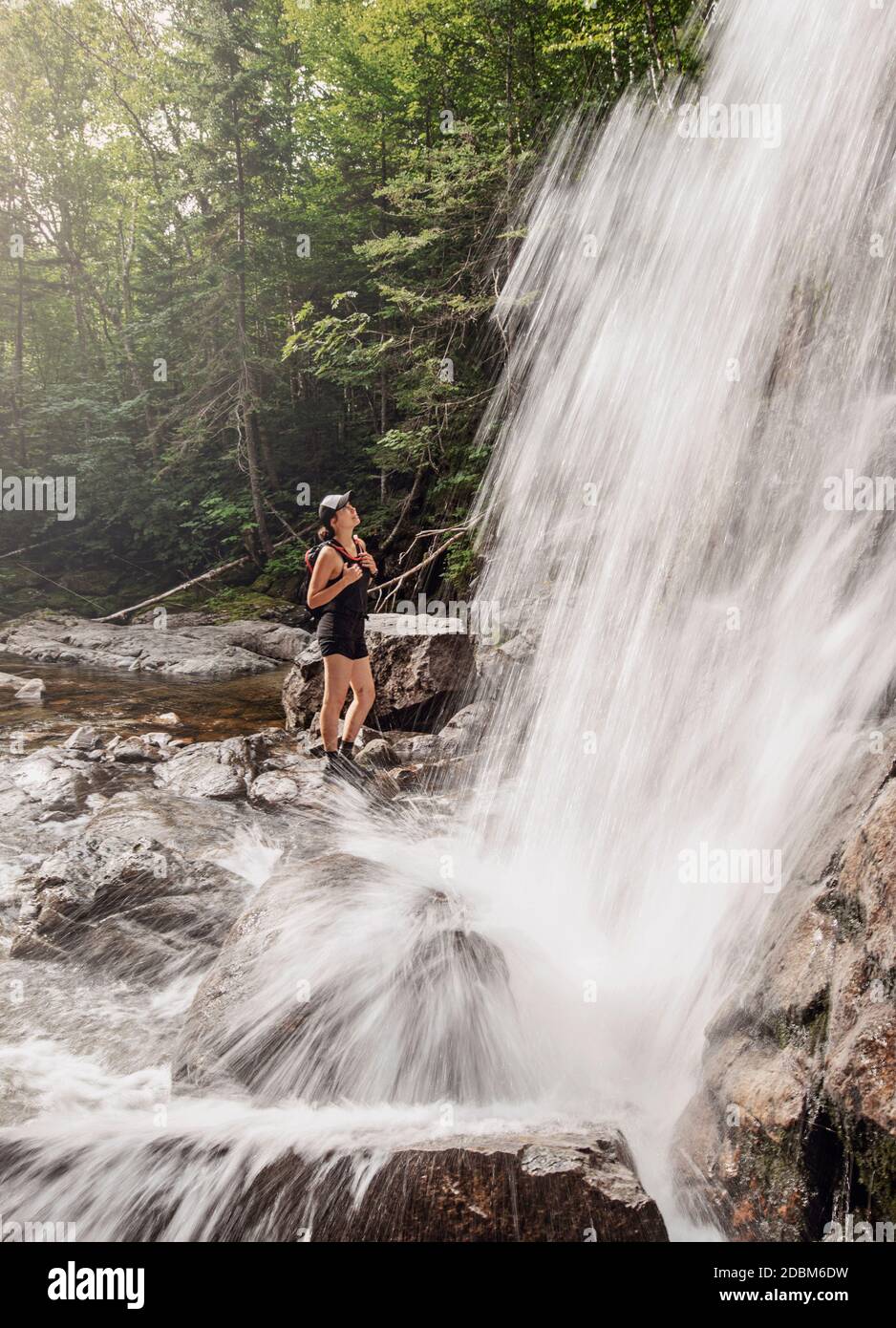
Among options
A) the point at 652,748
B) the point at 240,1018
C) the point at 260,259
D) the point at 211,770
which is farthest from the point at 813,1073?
the point at 260,259

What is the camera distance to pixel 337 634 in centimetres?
678

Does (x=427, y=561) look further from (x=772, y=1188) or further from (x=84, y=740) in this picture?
(x=772, y=1188)

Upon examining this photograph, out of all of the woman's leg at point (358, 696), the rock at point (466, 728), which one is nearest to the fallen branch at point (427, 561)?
the rock at point (466, 728)

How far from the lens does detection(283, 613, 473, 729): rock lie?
920 centimetres

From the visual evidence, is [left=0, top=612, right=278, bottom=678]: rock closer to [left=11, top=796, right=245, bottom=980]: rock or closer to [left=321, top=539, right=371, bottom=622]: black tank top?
[left=321, top=539, right=371, bottom=622]: black tank top

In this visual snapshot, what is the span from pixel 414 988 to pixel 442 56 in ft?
65.0

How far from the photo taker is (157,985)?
166 inches

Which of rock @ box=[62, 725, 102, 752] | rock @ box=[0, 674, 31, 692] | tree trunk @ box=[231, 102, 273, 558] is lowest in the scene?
rock @ box=[0, 674, 31, 692]

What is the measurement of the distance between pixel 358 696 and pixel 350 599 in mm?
989

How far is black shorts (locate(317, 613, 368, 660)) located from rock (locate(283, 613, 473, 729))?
2287mm

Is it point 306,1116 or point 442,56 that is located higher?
point 442,56

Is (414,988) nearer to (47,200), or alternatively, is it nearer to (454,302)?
(454,302)

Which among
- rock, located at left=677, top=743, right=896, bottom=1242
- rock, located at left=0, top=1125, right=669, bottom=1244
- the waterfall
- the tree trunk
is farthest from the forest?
rock, located at left=0, top=1125, right=669, bottom=1244
